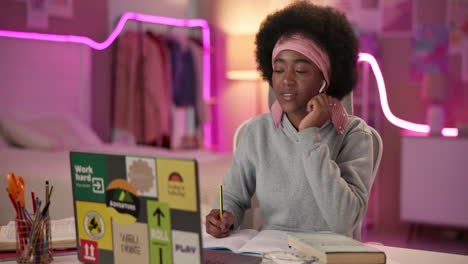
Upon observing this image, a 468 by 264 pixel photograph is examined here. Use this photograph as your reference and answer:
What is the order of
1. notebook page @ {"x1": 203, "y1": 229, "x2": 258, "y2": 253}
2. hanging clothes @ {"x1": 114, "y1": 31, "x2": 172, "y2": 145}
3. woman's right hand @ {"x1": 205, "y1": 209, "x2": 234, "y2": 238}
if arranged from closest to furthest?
notebook page @ {"x1": 203, "y1": 229, "x2": 258, "y2": 253} → woman's right hand @ {"x1": 205, "y1": 209, "x2": 234, "y2": 238} → hanging clothes @ {"x1": 114, "y1": 31, "x2": 172, "y2": 145}

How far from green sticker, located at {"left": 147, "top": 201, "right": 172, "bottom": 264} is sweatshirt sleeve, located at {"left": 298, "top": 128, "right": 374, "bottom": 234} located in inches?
18.7

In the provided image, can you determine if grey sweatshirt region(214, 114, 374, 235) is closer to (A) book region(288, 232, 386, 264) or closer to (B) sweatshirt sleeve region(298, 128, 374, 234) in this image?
(B) sweatshirt sleeve region(298, 128, 374, 234)

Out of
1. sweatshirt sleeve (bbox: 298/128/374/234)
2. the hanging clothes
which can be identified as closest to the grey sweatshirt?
sweatshirt sleeve (bbox: 298/128/374/234)

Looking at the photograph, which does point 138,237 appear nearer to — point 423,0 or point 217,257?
point 217,257

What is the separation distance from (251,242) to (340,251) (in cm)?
28

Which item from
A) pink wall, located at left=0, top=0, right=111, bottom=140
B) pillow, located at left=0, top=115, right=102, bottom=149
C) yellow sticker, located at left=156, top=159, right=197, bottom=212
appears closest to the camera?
yellow sticker, located at left=156, top=159, right=197, bottom=212

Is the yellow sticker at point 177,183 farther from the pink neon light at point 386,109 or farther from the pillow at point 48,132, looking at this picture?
the pink neon light at point 386,109

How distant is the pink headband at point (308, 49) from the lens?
4.80ft

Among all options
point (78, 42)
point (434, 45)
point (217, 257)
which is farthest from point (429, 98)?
point (217, 257)

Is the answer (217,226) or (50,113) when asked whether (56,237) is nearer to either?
(217,226)

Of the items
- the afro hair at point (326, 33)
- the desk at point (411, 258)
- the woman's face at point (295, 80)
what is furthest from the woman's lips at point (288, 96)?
the desk at point (411, 258)

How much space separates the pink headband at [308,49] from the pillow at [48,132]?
251 cm

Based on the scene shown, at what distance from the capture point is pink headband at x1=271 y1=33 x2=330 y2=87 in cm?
146

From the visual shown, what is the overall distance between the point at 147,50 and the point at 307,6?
3261 millimetres
